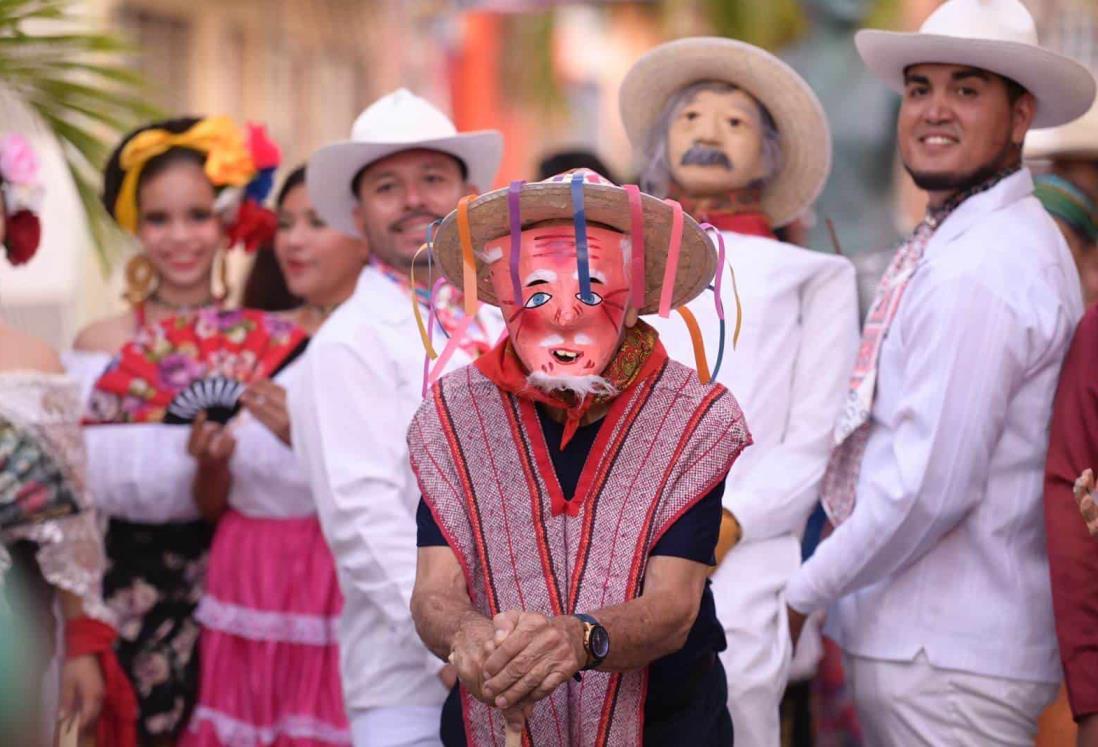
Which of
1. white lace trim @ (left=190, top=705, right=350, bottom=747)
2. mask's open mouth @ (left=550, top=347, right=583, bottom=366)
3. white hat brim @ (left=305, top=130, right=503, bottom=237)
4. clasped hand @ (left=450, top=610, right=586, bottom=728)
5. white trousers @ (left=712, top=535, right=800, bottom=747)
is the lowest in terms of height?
white lace trim @ (left=190, top=705, right=350, bottom=747)

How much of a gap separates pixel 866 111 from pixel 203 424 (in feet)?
17.7

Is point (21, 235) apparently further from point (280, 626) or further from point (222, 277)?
point (280, 626)

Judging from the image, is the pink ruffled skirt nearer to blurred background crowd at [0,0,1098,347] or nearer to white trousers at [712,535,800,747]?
blurred background crowd at [0,0,1098,347]

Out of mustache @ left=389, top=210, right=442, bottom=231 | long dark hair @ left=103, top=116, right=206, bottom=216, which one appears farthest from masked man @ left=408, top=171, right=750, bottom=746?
Answer: long dark hair @ left=103, top=116, right=206, bottom=216

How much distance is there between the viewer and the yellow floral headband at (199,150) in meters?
5.52

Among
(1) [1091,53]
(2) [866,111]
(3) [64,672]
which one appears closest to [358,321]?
(3) [64,672]

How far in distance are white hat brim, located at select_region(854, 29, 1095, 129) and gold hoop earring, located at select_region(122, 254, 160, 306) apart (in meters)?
2.59

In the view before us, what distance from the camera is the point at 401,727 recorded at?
409 centimetres

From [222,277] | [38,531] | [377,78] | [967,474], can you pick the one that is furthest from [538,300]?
[377,78]

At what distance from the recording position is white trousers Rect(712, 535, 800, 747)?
3873mm

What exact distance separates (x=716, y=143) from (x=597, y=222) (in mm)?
1400

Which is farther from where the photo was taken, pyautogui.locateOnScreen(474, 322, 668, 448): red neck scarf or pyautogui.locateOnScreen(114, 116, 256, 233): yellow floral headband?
pyautogui.locateOnScreen(114, 116, 256, 233): yellow floral headband

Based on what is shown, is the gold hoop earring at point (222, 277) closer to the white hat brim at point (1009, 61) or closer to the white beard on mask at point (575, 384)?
the white hat brim at point (1009, 61)

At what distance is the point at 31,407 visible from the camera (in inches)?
162
